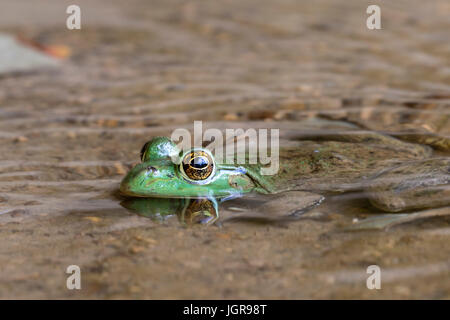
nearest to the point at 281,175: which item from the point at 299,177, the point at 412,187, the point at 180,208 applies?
the point at 299,177

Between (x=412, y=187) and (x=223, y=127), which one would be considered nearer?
(x=412, y=187)

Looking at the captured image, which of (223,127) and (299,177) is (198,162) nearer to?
(299,177)

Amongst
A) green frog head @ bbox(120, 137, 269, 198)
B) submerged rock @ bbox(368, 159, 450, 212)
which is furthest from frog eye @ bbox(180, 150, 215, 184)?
submerged rock @ bbox(368, 159, 450, 212)

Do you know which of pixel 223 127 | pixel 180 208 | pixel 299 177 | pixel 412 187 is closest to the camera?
pixel 412 187

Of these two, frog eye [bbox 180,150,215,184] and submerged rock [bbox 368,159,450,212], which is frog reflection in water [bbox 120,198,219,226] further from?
submerged rock [bbox 368,159,450,212]

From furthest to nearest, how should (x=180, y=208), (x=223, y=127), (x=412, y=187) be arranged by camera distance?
(x=223, y=127), (x=180, y=208), (x=412, y=187)

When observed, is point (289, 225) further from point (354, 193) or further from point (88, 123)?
point (88, 123)

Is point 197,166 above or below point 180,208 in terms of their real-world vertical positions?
above
